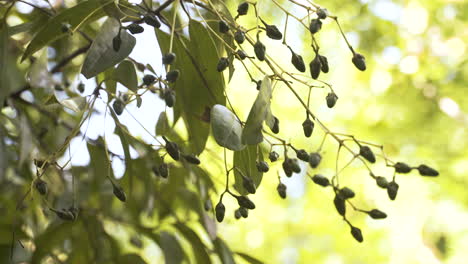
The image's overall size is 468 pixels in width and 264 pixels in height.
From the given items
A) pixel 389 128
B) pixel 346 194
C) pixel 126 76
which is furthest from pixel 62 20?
pixel 389 128

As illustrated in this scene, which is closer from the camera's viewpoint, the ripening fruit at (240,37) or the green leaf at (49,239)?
the ripening fruit at (240,37)

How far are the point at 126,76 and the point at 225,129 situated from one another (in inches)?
5.7

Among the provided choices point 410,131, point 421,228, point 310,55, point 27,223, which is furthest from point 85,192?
point 421,228

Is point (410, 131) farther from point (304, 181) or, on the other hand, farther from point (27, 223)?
point (27, 223)

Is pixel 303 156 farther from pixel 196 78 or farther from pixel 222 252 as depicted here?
pixel 222 252

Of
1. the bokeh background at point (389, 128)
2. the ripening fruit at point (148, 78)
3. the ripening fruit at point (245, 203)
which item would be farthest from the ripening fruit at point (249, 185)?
the bokeh background at point (389, 128)

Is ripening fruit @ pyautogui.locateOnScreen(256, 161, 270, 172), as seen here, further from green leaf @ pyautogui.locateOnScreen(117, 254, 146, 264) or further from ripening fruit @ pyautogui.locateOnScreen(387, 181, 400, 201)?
green leaf @ pyautogui.locateOnScreen(117, 254, 146, 264)

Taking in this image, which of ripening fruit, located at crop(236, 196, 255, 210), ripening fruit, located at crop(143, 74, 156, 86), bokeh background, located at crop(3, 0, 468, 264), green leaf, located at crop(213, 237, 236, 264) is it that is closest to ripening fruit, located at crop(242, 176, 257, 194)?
ripening fruit, located at crop(236, 196, 255, 210)

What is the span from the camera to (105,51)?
46cm

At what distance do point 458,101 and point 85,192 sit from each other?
115cm

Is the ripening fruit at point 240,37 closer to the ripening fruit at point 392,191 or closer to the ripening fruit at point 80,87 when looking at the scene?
the ripening fruit at point 392,191

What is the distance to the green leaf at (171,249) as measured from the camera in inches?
28.4

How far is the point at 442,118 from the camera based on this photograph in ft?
5.66

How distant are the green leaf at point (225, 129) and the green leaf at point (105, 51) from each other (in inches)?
3.3
